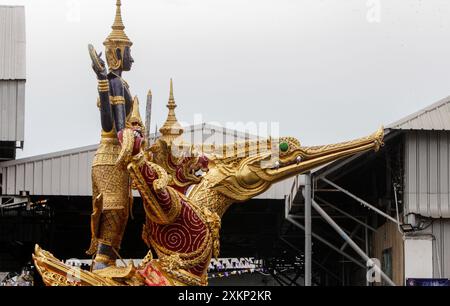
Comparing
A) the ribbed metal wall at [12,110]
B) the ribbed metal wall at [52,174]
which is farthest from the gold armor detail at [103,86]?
the ribbed metal wall at [52,174]

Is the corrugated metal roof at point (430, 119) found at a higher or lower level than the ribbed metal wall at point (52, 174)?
higher

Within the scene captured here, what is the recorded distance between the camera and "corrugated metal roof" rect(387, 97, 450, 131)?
2334cm

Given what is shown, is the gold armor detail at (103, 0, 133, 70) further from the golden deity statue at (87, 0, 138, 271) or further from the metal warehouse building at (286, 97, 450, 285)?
the metal warehouse building at (286, 97, 450, 285)

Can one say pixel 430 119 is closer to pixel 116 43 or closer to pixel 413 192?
pixel 413 192

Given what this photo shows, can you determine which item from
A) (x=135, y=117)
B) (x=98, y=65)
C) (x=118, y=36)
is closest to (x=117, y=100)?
(x=98, y=65)

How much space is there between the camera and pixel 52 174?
29.4 meters

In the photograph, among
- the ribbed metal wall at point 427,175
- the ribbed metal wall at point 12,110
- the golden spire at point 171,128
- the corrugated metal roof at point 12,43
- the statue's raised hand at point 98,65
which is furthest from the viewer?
the corrugated metal roof at point 12,43

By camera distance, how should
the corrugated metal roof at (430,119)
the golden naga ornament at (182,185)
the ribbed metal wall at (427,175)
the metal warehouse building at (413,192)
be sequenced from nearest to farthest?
the golden naga ornament at (182,185)
the corrugated metal roof at (430,119)
the metal warehouse building at (413,192)
the ribbed metal wall at (427,175)

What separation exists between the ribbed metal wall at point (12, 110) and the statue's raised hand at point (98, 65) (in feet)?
36.6

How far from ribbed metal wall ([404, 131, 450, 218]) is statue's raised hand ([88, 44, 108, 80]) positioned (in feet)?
24.6

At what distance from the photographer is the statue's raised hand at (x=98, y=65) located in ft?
58.4

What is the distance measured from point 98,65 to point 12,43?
478 inches

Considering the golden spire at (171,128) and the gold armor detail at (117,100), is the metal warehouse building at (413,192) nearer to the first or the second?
the golden spire at (171,128)
